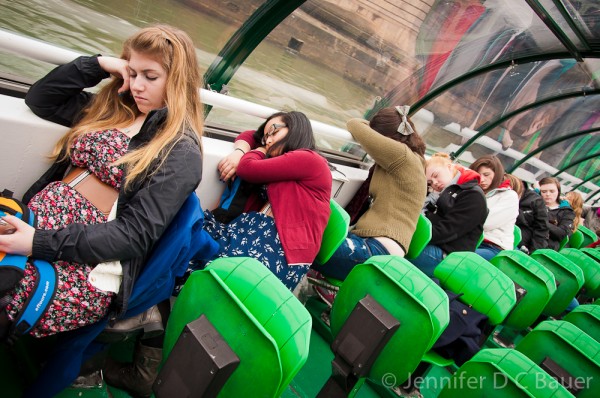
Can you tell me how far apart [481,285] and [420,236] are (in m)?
0.73

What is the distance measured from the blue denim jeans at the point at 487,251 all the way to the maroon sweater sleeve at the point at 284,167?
2468 mm

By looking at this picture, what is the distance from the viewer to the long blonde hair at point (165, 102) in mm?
1473

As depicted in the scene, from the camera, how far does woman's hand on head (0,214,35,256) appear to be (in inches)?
47.9

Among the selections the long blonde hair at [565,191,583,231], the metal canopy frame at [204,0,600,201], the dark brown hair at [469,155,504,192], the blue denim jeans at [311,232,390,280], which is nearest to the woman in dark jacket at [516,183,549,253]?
the dark brown hair at [469,155,504,192]

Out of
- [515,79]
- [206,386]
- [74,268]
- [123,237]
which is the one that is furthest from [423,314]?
[515,79]

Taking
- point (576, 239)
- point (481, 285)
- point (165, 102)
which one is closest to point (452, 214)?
point (481, 285)

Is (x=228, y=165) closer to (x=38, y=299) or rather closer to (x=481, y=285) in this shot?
(x=38, y=299)

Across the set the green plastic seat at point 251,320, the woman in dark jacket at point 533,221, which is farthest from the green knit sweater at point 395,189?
the woman in dark jacket at point 533,221

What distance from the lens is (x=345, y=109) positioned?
5.84m

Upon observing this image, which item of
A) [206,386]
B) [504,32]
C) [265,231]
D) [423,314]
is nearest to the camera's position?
[206,386]

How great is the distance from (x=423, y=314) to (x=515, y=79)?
5.51 meters

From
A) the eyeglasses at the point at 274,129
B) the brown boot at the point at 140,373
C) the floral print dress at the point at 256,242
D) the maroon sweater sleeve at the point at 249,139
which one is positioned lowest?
the brown boot at the point at 140,373

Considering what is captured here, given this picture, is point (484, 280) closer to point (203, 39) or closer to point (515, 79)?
point (203, 39)

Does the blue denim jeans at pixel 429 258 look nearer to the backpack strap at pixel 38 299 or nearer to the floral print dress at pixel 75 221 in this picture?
the floral print dress at pixel 75 221
